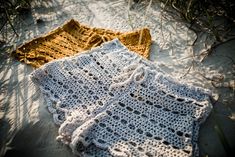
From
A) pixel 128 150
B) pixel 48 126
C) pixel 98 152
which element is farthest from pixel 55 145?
pixel 128 150

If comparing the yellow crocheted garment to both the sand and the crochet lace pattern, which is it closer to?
the sand

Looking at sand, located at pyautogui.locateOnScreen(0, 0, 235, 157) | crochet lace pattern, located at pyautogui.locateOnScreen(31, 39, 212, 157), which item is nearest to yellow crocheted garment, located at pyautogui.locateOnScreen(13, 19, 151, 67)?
sand, located at pyautogui.locateOnScreen(0, 0, 235, 157)

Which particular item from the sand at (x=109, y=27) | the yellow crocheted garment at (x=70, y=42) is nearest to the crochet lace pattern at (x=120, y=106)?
the sand at (x=109, y=27)

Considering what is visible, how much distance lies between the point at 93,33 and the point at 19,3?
0.83 metres

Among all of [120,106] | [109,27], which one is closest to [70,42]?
[109,27]

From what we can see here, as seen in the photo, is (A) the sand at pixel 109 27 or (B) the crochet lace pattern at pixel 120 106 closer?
(B) the crochet lace pattern at pixel 120 106

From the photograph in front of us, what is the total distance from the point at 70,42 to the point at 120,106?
27.0 inches

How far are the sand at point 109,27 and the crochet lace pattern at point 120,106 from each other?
0.29 feet

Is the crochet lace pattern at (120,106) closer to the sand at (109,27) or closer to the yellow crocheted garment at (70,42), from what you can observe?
the sand at (109,27)

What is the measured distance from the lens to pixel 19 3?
2258 millimetres

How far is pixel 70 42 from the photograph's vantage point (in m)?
1.80

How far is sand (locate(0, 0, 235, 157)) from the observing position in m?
1.29

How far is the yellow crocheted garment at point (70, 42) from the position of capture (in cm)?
173

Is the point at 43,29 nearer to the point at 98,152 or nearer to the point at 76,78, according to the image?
the point at 76,78
